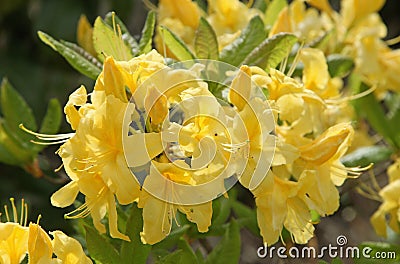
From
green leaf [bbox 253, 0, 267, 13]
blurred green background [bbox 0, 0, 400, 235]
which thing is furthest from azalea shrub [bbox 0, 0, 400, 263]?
blurred green background [bbox 0, 0, 400, 235]

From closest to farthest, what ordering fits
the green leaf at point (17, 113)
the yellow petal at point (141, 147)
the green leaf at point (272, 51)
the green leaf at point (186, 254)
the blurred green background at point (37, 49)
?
1. the yellow petal at point (141, 147)
2. the green leaf at point (186, 254)
3. the green leaf at point (272, 51)
4. the green leaf at point (17, 113)
5. the blurred green background at point (37, 49)

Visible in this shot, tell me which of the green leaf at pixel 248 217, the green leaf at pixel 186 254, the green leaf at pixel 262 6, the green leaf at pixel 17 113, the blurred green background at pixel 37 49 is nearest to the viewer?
the green leaf at pixel 186 254

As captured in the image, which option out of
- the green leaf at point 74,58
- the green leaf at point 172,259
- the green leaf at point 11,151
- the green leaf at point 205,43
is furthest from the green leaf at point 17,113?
the green leaf at point 172,259

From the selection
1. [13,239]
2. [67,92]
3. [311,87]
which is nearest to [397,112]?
[311,87]

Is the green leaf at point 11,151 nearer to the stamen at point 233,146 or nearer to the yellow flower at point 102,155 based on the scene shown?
the yellow flower at point 102,155

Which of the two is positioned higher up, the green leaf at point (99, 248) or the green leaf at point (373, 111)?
the green leaf at point (99, 248)

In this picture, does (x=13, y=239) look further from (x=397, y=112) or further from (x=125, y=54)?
(x=397, y=112)

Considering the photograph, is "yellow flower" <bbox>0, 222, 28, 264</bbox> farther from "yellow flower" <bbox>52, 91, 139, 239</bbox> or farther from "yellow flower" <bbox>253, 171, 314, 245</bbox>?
"yellow flower" <bbox>253, 171, 314, 245</bbox>

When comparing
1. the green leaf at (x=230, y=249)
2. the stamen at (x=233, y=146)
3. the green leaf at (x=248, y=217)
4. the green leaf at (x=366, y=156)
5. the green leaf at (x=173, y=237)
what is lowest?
the green leaf at (x=248, y=217)
